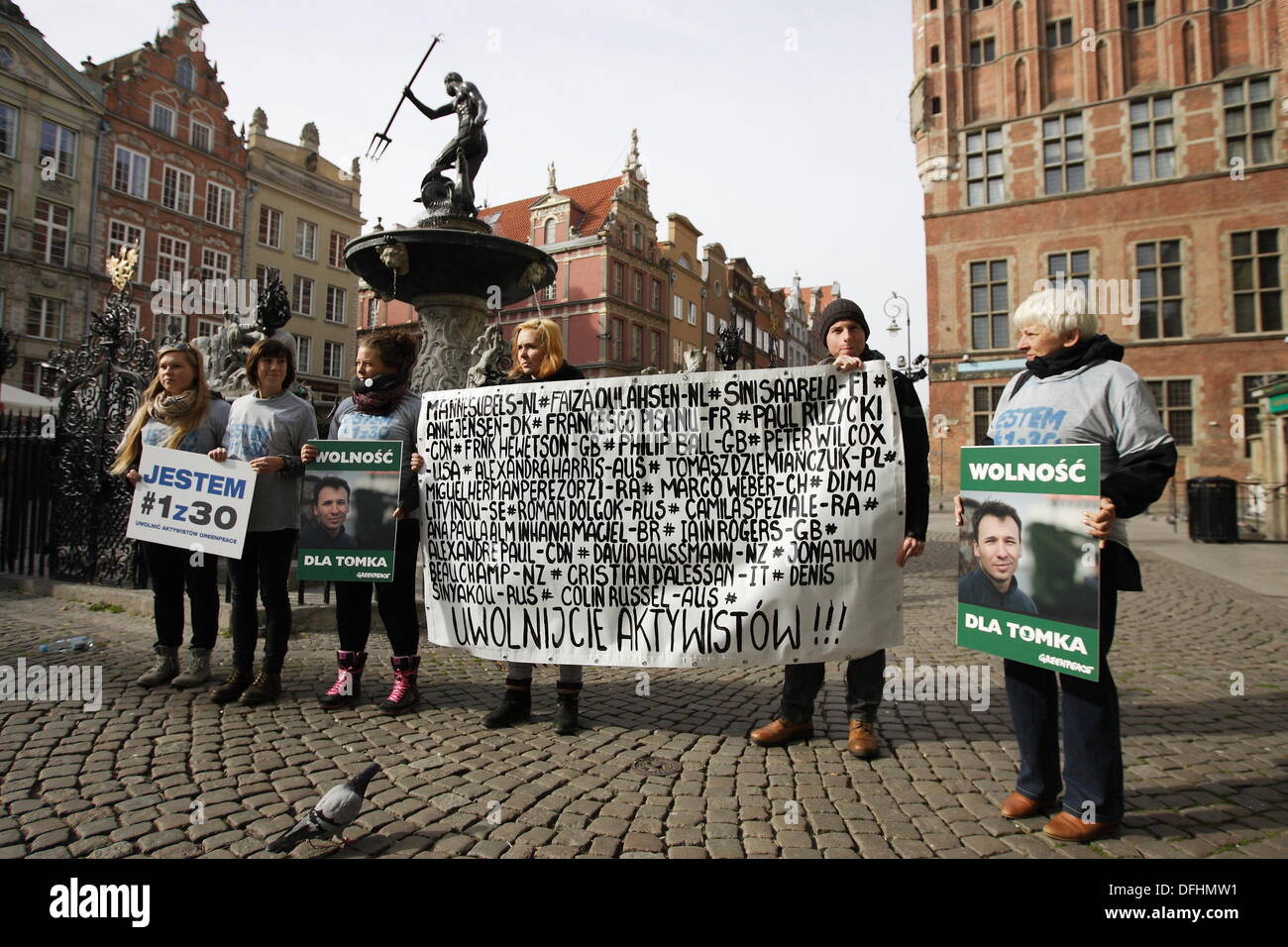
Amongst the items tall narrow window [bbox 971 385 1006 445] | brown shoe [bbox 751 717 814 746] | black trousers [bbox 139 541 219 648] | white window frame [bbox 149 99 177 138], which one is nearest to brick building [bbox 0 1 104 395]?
white window frame [bbox 149 99 177 138]

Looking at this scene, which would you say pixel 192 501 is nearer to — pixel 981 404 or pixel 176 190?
pixel 981 404

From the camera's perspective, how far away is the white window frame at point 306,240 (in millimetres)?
36688

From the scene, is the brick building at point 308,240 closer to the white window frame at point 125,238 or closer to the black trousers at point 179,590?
the white window frame at point 125,238

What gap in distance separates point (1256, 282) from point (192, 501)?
30905 millimetres

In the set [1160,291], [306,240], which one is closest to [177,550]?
[1160,291]

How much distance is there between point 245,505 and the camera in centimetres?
397

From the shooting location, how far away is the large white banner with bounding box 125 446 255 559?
3.99 meters

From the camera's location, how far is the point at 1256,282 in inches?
933

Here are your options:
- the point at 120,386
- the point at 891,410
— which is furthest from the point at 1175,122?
the point at 120,386

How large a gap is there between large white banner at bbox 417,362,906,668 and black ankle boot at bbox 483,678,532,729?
258 millimetres

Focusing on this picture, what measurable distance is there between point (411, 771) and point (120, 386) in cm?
601

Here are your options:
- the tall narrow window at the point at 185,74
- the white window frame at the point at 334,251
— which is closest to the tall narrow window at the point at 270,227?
the white window frame at the point at 334,251

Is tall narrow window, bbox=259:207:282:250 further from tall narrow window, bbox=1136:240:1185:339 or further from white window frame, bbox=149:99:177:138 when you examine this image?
tall narrow window, bbox=1136:240:1185:339

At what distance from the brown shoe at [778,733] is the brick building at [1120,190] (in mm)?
24394
